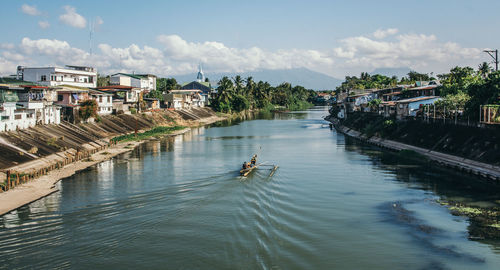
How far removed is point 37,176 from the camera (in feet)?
124

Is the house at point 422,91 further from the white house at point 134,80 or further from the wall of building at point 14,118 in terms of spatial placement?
the white house at point 134,80

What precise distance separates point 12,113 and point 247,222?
126 ft

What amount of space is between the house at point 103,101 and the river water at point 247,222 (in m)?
36.5

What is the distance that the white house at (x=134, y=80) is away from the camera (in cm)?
11344

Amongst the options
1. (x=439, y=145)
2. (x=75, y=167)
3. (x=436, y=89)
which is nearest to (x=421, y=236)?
(x=439, y=145)

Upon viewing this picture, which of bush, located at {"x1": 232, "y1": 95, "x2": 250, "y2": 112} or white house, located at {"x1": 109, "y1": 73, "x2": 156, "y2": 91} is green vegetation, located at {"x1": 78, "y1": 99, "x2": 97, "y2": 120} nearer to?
white house, located at {"x1": 109, "y1": 73, "x2": 156, "y2": 91}

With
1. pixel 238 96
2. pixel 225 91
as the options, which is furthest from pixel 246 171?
pixel 238 96

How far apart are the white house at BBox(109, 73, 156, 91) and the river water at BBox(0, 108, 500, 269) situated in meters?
74.0

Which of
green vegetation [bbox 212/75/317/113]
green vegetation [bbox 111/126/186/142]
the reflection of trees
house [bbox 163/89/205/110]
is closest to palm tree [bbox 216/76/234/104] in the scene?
green vegetation [bbox 212/75/317/113]

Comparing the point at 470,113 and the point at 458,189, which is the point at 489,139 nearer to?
the point at 470,113

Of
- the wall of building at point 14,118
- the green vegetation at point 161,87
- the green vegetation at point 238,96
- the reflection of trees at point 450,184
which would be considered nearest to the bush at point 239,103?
the green vegetation at point 238,96

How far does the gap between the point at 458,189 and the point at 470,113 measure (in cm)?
1798

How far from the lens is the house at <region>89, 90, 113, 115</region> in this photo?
7756cm

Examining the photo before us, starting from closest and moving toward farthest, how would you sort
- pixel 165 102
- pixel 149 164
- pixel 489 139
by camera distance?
pixel 489 139 → pixel 149 164 → pixel 165 102
